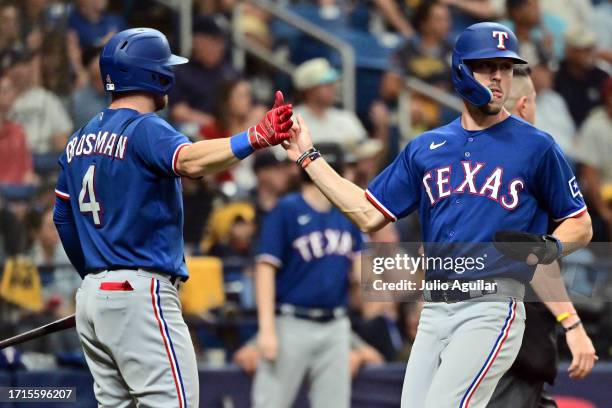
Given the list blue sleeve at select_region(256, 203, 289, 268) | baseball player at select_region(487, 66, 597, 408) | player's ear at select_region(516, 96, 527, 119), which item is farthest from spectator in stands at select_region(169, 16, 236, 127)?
baseball player at select_region(487, 66, 597, 408)

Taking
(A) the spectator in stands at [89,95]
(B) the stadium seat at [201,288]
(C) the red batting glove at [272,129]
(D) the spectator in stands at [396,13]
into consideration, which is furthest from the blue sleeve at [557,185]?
(D) the spectator in stands at [396,13]

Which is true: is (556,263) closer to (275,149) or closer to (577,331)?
(577,331)

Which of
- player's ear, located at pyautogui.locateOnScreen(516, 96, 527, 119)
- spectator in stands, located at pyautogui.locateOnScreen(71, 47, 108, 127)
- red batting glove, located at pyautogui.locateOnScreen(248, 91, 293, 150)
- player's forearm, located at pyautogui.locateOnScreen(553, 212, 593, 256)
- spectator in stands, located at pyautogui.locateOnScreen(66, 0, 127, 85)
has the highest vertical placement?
spectator in stands, located at pyautogui.locateOnScreen(66, 0, 127, 85)

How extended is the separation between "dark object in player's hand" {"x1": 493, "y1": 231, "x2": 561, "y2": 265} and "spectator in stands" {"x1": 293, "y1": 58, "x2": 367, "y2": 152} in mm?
5251

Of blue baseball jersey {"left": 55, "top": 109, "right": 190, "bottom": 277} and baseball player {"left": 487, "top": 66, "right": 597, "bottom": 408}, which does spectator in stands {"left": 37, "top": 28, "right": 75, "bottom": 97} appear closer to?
blue baseball jersey {"left": 55, "top": 109, "right": 190, "bottom": 277}

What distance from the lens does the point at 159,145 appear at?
488 cm

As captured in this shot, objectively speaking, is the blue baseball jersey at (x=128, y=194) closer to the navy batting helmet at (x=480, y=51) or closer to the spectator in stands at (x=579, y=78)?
the navy batting helmet at (x=480, y=51)

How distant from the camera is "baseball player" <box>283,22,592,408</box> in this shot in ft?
15.6

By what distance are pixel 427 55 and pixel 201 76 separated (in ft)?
8.17

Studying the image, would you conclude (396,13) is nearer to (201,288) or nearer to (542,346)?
(201,288)

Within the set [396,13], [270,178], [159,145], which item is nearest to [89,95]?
[270,178]

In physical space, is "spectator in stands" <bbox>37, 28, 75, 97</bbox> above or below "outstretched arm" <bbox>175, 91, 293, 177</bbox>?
above

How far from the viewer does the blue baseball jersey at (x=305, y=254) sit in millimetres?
7320

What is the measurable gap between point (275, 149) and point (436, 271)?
5280 millimetres
